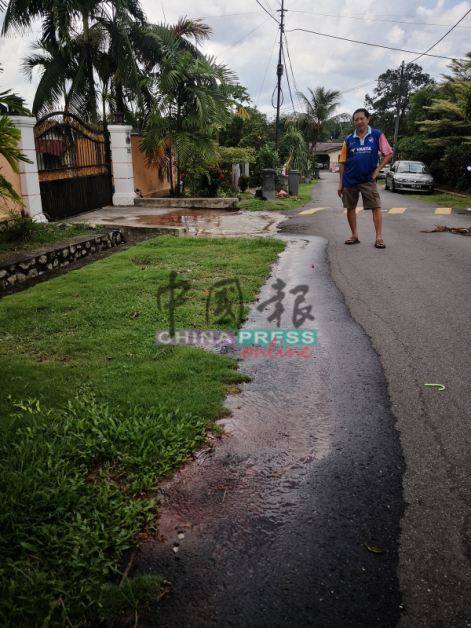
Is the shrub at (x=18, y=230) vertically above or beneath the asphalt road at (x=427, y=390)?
above

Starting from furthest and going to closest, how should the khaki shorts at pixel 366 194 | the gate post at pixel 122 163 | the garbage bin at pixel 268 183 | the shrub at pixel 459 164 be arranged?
the shrub at pixel 459 164 < the garbage bin at pixel 268 183 < the gate post at pixel 122 163 < the khaki shorts at pixel 366 194

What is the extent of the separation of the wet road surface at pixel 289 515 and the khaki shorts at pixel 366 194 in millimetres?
4702

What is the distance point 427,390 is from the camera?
3.64 metres

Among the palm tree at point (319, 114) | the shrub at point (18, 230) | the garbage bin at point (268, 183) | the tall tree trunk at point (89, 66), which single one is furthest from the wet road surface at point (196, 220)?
the palm tree at point (319, 114)

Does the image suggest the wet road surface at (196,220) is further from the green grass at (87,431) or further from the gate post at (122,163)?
the green grass at (87,431)

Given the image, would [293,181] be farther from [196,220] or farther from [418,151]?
[418,151]

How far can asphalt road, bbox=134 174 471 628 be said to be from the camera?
2018mm

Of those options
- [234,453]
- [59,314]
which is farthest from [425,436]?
[59,314]

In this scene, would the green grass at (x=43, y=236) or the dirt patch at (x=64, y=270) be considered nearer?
the dirt patch at (x=64, y=270)

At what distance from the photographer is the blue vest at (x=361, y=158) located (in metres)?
7.66

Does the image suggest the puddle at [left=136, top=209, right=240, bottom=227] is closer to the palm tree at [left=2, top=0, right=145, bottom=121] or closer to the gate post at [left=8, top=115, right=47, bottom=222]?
the gate post at [left=8, top=115, right=47, bottom=222]

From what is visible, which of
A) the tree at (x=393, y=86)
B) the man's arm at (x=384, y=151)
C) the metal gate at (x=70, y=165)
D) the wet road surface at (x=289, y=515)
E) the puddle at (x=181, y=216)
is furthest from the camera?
the tree at (x=393, y=86)

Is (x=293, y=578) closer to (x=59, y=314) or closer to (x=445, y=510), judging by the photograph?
(x=445, y=510)

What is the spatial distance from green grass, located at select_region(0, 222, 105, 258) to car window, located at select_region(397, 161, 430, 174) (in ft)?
60.9
